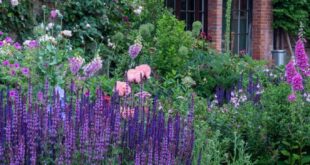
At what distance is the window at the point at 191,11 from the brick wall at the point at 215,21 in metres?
0.20

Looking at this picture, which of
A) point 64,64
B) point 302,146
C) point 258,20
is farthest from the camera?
point 258,20

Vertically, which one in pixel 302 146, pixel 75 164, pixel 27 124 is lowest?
pixel 302 146

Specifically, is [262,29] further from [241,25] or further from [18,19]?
[18,19]

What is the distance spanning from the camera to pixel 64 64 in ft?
16.4

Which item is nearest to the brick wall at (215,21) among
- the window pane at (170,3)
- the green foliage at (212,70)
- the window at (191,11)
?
the window at (191,11)

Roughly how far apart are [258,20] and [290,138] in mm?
8613

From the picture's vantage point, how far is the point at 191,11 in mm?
11578

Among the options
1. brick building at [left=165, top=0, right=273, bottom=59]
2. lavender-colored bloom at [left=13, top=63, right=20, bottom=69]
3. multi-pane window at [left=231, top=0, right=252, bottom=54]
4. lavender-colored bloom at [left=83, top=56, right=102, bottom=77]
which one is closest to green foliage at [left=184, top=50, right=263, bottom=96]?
lavender-colored bloom at [left=13, top=63, right=20, bottom=69]

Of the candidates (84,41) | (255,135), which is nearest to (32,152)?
(255,135)

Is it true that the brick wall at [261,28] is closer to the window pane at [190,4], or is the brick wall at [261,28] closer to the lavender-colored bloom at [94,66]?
the window pane at [190,4]

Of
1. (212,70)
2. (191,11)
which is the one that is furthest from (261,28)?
(212,70)

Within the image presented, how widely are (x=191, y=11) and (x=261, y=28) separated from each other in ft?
A: 6.14

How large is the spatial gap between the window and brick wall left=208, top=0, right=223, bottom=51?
0.20 m

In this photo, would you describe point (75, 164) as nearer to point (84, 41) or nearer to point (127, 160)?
point (127, 160)
